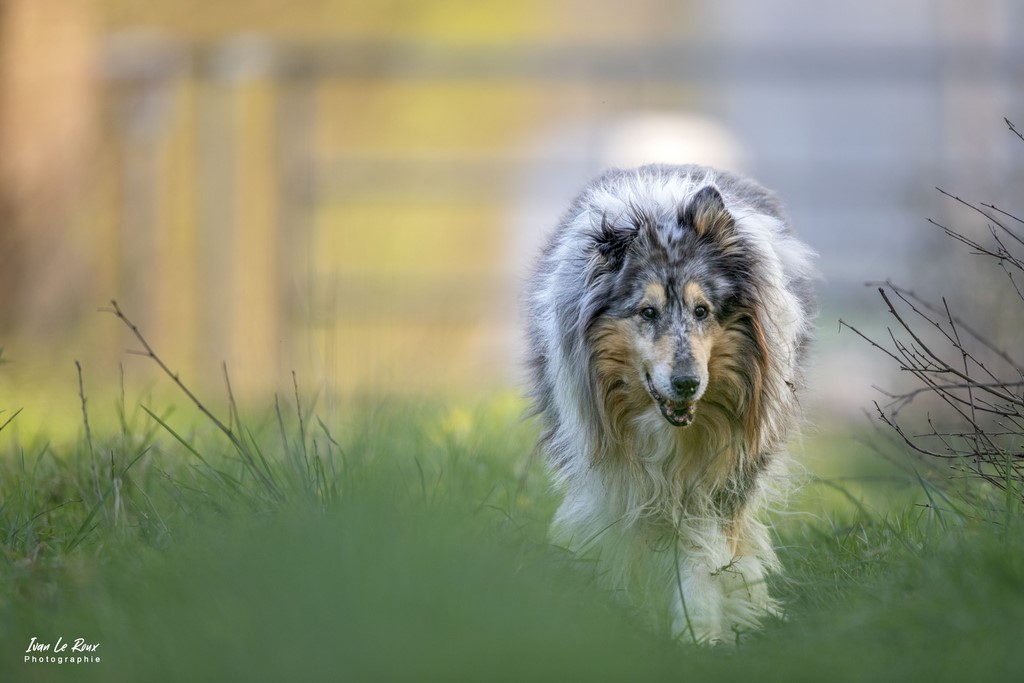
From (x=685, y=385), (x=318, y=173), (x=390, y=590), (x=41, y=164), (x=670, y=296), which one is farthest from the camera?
(x=318, y=173)

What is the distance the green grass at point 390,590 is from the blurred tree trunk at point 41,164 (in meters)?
4.91

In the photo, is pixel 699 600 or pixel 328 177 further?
pixel 328 177

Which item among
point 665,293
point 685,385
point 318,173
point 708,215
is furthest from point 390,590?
point 318,173

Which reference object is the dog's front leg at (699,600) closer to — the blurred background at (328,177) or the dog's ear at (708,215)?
the dog's ear at (708,215)

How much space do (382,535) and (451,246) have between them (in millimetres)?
15777

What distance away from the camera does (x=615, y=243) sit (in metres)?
4.61

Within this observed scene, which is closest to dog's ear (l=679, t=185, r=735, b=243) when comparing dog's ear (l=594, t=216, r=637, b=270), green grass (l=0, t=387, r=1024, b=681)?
dog's ear (l=594, t=216, r=637, b=270)

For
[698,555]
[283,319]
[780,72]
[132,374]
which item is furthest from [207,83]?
Result: [698,555]

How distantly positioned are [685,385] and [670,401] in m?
0.12

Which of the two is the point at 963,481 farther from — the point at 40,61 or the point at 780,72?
the point at 780,72

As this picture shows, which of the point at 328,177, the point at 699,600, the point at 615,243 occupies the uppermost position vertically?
the point at 328,177

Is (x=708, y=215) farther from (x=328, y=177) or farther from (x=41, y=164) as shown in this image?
(x=328, y=177)

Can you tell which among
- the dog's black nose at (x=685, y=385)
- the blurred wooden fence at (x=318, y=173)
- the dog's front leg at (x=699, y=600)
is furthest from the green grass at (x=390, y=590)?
the blurred wooden fence at (x=318, y=173)

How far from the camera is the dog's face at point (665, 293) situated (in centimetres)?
446
